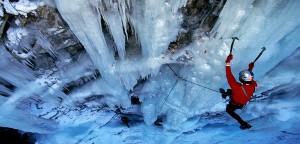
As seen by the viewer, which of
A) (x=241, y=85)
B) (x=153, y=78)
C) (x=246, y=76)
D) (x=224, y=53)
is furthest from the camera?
(x=153, y=78)

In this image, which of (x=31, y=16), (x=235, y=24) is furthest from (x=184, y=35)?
(x=31, y=16)

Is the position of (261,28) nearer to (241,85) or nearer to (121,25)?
(241,85)

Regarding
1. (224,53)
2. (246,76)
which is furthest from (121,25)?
(246,76)

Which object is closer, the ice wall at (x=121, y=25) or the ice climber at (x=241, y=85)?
the ice wall at (x=121, y=25)

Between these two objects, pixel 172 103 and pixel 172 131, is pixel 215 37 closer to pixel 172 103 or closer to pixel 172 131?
pixel 172 103

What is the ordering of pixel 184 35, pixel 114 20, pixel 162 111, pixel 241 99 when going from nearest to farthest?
pixel 114 20
pixel 241 99
pixel 184 35
pixel 162 111

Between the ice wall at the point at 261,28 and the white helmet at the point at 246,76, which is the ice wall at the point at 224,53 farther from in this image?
the white helmet at the point at 246,76

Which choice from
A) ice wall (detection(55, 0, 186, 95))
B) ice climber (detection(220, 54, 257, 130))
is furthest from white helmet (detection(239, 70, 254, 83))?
ice wall (detection(55, 0, 186, 95))

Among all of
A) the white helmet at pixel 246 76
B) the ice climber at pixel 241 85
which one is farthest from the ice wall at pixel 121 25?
the white helmet at pixel 246 76

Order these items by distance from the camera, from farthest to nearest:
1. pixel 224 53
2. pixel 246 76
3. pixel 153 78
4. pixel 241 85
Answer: pixel 153 78
pixel 224 53
pixel 241 85
pixel 246 76
